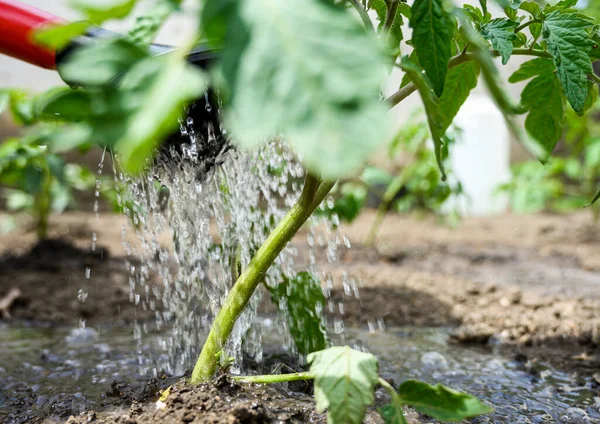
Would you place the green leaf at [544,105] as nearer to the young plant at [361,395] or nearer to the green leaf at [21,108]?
the young plant at [361,395]

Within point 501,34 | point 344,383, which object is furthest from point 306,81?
point 501,34

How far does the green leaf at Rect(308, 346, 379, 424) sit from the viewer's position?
0.65m

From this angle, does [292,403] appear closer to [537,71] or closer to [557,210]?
[537,71]

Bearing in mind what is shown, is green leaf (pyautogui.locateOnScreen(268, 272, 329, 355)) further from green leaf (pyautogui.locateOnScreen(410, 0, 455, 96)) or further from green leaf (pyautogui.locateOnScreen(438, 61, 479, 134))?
green leaf (pyautogui.locateOnScreen(410, 0, 455, 96))

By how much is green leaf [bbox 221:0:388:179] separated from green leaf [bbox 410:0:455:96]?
0.23 meters

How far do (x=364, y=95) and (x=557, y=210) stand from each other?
15.3 feet

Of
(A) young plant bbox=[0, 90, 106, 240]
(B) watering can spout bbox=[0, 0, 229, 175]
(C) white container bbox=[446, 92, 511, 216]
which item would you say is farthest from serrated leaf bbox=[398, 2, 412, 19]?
(C) white container bbox=[446, 92, 511, 216]

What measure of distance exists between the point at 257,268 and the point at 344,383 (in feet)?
0.86

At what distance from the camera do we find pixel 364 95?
454 mm

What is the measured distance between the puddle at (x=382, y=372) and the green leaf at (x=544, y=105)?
0.53 meters

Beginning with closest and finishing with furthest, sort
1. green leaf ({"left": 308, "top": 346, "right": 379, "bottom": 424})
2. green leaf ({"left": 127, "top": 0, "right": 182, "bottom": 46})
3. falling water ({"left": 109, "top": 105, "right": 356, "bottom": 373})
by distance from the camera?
green leaf ({"left": 127, "top": 0, "right": 182, "bottom": 46}), green leaf ({"left": 308, "top": 346, "right": 379, "bottom": 424}), falling water ({"left": 109, "top": 105, "right": 356, "bottom": 373})

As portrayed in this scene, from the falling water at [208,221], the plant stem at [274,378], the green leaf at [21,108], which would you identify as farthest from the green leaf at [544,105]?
the green leaf at [21,108]

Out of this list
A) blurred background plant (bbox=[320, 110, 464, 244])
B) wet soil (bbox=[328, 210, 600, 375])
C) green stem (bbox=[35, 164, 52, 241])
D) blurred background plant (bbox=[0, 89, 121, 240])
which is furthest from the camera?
green stem (bbox=[35, 164, 52, 241])

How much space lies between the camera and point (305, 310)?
114 centimetres
